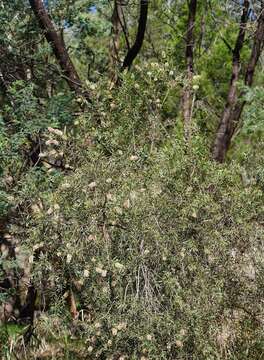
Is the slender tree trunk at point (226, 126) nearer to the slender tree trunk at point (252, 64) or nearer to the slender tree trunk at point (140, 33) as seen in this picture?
the slender tree trunk at point (252, 64)

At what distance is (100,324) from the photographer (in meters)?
4.50

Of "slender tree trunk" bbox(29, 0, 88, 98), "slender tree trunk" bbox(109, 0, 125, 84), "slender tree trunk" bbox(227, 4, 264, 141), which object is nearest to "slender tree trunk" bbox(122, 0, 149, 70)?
"slender tree trunk" bbox(109, 0, 125, 84)

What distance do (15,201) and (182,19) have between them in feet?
29.6

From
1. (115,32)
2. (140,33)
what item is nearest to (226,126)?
(140,33)

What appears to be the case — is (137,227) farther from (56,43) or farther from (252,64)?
(252,64)

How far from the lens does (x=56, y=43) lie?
650 centimetres

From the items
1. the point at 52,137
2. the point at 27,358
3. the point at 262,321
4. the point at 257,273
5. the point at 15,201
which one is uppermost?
the point at 52,137

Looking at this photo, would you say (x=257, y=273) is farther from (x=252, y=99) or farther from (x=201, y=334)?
(x=252, y=99)

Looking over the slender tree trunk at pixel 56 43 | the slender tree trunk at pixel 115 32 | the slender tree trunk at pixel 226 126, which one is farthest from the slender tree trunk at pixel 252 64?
the slender tree trunk at pixel 56 43

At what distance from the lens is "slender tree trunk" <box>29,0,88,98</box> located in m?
6.36

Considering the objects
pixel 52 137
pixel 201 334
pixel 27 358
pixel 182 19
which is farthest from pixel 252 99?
pixel 182 19

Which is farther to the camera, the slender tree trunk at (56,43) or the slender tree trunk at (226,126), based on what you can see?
the slender tree trunk at (226,126)

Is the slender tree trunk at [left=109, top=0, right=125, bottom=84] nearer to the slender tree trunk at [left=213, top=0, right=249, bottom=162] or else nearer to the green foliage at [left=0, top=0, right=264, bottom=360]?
the slender tree trunk at [left=213, top=0, right=249, bottom=162]

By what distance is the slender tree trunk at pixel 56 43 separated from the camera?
250 inches
